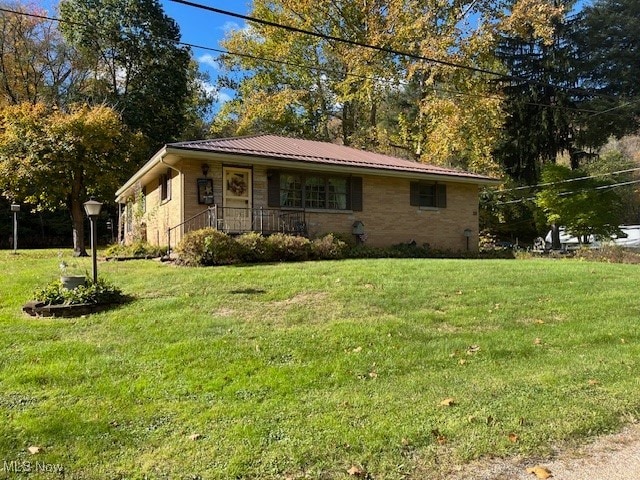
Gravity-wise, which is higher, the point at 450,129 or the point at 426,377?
the point at 450,129

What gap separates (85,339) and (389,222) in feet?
39.4

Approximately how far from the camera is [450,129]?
2312 centimetres

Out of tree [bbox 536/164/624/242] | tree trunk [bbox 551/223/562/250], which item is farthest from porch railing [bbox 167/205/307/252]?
tree trunk [bbox 551/223/562/250]

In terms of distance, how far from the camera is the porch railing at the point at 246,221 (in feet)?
43.7

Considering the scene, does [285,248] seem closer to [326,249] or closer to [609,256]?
[326,249]

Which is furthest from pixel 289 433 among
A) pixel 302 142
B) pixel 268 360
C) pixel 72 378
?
pixel 302 142

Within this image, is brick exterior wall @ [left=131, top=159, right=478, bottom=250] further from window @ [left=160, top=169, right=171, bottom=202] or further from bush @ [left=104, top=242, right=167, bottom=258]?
bush @ [left=104, top=242, right=167, bottom=258]

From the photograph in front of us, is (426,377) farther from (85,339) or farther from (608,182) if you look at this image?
(608,182)

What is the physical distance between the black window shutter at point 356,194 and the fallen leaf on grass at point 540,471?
42.3 ft

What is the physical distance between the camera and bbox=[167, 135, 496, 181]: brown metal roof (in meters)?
13.6

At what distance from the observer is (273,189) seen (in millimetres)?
14484

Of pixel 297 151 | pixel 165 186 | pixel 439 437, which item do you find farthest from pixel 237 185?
pixel 439 437

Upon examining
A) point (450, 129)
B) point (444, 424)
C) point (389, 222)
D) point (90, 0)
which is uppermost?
point (90, 0)

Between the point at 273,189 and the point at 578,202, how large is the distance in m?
18.9
